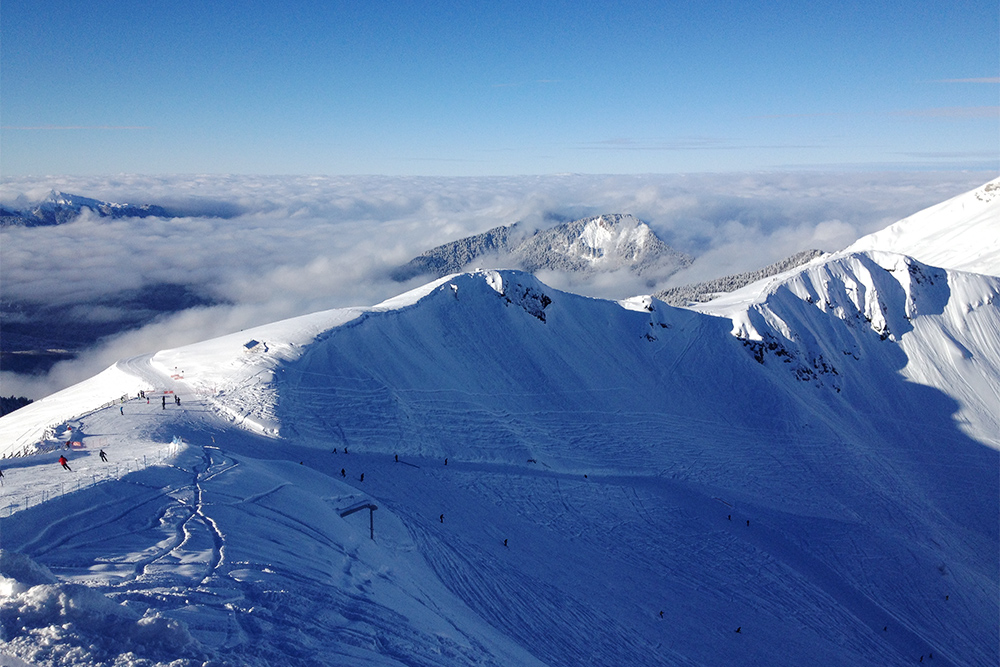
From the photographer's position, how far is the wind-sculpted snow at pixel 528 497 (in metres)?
14.1

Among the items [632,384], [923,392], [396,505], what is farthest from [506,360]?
[923,392]

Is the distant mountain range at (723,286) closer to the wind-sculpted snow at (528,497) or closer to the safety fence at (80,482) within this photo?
the wind-sculpted snow at (528,497)

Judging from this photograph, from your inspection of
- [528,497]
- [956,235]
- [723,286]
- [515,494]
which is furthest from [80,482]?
[956,235]

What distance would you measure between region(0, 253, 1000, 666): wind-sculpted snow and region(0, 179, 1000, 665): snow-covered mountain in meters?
0.15

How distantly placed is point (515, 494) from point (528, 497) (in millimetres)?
873

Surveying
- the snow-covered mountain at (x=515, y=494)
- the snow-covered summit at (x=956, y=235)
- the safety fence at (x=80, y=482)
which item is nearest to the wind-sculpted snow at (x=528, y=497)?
the snow-covered mountain at (x=515, y=494)

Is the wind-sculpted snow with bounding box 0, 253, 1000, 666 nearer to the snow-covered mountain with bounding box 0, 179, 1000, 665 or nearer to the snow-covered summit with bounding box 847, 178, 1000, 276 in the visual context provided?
the snow-covered mountain with bounding box 0, 179, 1000, 665

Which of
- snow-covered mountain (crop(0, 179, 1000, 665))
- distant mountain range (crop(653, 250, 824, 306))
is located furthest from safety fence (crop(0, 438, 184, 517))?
distant mountain range (crop(653, 250, 824, 306))

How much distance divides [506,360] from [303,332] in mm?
19359

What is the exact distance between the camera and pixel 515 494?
34.3 meters

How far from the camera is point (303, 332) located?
148 ft

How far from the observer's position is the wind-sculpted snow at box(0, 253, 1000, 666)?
555 inches

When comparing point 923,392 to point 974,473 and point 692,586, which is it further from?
point 692,586

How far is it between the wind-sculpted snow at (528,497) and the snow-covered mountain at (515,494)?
0.15 m
